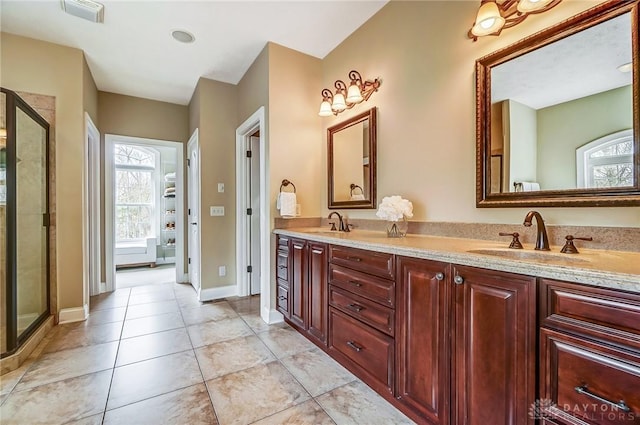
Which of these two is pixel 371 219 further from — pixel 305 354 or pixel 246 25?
pixel 246 25

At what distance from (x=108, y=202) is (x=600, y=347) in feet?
15.6

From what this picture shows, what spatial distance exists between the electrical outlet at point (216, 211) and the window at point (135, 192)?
3.24 m

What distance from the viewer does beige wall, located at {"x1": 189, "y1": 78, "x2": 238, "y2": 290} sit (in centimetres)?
342

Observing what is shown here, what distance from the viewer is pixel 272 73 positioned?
270 cm

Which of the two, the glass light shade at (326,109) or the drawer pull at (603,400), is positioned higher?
the glass light shade at (326,109)

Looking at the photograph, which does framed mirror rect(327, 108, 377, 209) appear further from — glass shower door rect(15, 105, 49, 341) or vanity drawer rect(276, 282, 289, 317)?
glass shower door rect(15, 105, 49, 341)

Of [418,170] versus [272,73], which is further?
[272,73]

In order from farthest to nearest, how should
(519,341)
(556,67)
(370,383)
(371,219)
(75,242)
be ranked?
(75,242)
(371,219)
(370,383)
(556,67)
(519,341)

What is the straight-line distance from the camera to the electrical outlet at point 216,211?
11.4 ft

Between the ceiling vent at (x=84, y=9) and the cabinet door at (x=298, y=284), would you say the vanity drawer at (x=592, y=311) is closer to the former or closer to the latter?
the cabinet door at (x=298, y=284)

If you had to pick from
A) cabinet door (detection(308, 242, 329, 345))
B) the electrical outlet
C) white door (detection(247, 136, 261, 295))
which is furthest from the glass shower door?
cabinet door (detection(308, 242, 329, 345))

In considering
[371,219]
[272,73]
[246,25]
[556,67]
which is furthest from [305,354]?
[246,25]

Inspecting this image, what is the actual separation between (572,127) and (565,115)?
67mm

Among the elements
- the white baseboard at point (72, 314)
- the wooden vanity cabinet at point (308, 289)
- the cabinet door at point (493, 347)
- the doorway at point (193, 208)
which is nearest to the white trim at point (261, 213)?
the wooden vanity cabinet at point (308, 289)
